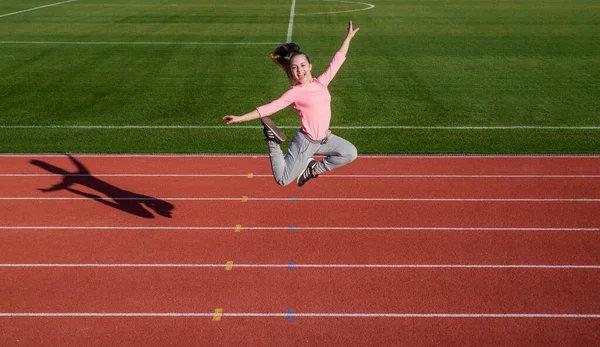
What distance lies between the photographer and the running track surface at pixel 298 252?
6.59m

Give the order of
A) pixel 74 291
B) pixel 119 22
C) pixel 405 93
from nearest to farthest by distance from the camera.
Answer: pixel 74 291, pixel 405 93, pixel 119 22

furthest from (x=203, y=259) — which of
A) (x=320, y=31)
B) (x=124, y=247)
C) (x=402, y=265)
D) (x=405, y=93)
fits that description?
(x=320, y=31)

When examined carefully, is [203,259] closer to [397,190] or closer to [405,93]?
Answer: [397,190]

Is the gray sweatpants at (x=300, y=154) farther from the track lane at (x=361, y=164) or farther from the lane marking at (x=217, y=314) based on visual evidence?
the track lane at (x=361, y=164)

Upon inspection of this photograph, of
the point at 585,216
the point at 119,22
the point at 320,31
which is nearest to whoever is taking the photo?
the point at 585,216

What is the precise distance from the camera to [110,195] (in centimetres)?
981

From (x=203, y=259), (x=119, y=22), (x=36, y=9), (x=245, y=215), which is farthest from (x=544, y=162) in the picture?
(x=36, y=9)

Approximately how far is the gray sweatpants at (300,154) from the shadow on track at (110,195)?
259cm

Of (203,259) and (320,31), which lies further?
(320,31)

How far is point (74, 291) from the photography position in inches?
285

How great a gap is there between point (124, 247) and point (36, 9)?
24689 mm

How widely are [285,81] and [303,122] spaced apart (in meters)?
9.66

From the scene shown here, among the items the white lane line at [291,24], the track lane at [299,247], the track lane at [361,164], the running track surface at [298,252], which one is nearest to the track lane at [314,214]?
the running track surface at [298,252]

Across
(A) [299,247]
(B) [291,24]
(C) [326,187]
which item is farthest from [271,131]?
(B) [291,24]
